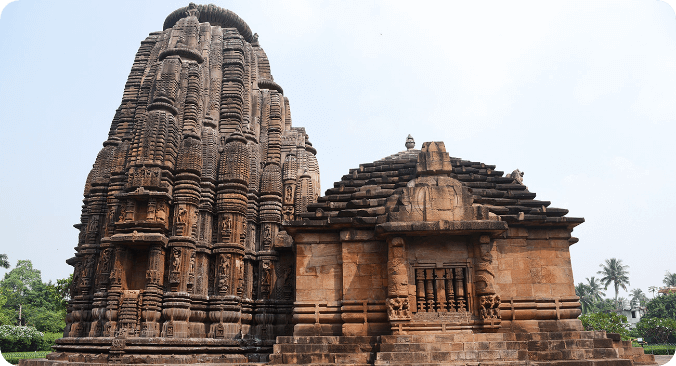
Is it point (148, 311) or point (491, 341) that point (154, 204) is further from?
point (491, 341)

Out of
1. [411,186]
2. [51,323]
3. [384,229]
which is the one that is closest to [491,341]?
[384,229]

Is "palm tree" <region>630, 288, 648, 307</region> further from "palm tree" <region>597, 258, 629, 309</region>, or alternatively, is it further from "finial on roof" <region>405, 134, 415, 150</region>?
"finial on roof" <region>405, 134, 415, 150</region>

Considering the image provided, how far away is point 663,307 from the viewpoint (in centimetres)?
4622

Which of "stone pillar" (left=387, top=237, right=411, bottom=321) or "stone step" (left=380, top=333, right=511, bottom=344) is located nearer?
"stone step" (left=380, top=333, right=511, bottom=344)

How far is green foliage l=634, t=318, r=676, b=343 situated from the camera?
37.6 meters

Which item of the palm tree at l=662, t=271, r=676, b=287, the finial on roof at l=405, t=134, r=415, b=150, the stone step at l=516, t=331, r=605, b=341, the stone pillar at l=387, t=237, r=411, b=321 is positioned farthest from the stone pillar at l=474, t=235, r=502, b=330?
the palm tree at l=662, t=271, r=676, b=287

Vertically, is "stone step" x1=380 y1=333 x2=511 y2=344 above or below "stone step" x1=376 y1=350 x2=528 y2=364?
above

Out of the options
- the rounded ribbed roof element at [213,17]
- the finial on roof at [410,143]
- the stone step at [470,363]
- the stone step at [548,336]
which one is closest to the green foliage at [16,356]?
the rounded ribbed roof element at [213,17]

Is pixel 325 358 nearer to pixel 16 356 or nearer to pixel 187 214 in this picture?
pixel 187 214

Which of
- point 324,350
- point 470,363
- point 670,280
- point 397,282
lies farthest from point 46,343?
point 670,280

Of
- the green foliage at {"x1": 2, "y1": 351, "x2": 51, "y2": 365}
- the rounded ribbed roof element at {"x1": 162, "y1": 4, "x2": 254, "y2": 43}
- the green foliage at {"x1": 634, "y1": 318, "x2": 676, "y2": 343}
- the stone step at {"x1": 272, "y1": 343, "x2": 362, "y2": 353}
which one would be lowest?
the green foliage at {"x1": 2, "y1": 351, "x2": 51, "y2": 365}

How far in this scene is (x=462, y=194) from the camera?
10.9 metres

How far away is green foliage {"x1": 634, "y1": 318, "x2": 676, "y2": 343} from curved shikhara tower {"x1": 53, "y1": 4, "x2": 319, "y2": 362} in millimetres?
Answer: 37060

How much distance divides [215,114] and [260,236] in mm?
5184
